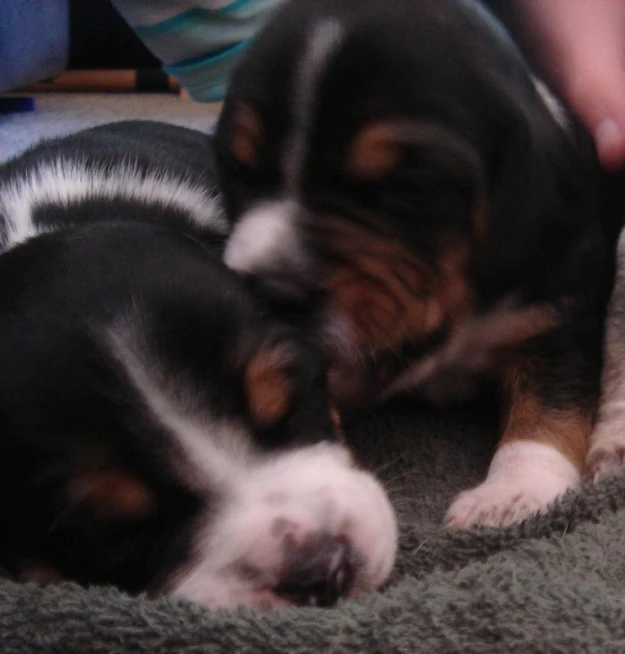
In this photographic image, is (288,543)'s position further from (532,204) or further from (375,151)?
(532,204)

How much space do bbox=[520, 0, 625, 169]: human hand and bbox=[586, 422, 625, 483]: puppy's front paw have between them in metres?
0.53

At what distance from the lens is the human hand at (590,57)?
1.88m

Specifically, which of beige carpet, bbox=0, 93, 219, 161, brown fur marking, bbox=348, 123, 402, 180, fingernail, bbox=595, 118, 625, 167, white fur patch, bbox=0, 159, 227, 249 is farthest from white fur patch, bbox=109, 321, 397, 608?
beige carpet, bbox=0, 93, 219, 161

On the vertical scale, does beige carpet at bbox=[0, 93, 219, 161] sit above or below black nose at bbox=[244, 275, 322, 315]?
below

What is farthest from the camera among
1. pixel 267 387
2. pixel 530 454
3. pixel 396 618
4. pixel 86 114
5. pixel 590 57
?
pixel 86 114

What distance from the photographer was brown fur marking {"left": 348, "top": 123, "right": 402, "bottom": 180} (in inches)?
58.0

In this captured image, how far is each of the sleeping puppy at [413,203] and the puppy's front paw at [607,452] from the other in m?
0.02

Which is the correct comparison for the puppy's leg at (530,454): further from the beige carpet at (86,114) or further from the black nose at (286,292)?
the beige carpet at (86,114)

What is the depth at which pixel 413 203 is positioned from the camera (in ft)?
5.00

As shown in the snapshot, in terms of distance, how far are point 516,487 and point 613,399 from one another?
396 millimetres

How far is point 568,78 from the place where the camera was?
82.0 inches

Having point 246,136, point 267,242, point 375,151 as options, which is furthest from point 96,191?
point 375,151

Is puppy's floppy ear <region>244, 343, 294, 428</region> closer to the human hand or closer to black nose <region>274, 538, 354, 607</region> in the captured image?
black nose <region>274, 538, 354, 607</region>

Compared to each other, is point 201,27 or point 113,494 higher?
point 113,494
